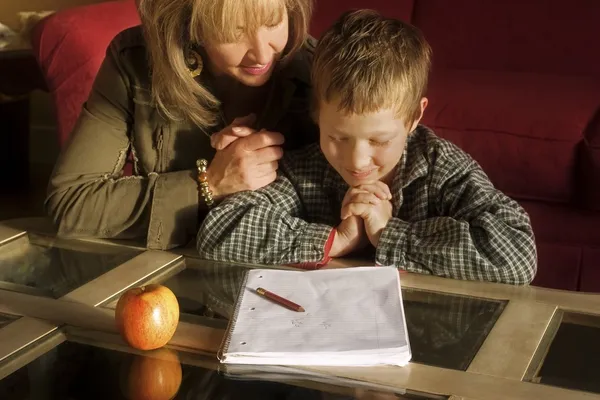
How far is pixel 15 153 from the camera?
3.21 metres

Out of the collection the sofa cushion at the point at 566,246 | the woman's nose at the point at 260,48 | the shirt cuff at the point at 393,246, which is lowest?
the sofa cushion at the point at 566,246

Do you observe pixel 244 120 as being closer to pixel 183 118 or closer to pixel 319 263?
pixel 183 118

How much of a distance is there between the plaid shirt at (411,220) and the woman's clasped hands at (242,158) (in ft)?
0.07

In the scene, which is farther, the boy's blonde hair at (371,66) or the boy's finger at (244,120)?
the boy's finger at (244,120)

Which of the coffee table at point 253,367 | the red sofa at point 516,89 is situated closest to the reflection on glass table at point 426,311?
the coffee table at point 253,367

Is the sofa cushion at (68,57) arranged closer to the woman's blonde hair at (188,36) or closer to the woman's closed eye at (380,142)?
the woman's blonde hair at (188,36)

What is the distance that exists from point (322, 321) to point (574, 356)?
0.90ft

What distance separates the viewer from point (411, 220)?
47.8 inches

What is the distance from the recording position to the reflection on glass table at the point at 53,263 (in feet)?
3.50

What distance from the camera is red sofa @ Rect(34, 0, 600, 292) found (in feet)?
6.09

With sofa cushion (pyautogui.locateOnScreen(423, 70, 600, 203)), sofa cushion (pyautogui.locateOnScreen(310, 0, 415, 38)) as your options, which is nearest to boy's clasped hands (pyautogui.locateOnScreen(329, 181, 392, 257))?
sofa cushion (pyautogui.locateOnScreen(423, 70, 600, 203))

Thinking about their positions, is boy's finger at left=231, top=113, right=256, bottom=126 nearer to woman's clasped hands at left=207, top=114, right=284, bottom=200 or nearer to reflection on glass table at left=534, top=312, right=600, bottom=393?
woman's clasped hands at left=207, top=114, right=284, bottom=200

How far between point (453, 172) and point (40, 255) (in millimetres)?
623

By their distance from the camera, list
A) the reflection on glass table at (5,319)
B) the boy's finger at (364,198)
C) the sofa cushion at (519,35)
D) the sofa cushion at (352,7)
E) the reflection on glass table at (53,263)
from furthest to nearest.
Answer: the sofa cushion at (352,7)
the sofa cushion at (519,35)
the boy's finger at (364,198)
the reflection on glass table at (53,263)
the reflection on glass table at (5,319)
